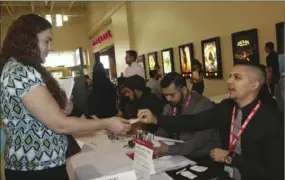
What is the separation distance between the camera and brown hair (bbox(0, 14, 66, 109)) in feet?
4.14

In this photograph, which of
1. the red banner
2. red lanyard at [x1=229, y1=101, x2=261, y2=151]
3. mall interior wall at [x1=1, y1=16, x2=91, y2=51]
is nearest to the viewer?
red lanyard at [x1=229, y1=101, x2=261, y2=151]

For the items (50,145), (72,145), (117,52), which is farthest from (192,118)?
(117,52)

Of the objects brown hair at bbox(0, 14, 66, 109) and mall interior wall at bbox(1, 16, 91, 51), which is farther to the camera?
mall interior wall at bbox(1, 16, 91, 51)

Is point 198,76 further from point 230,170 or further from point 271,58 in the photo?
point 230,170

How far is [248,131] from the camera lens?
1.71 meters

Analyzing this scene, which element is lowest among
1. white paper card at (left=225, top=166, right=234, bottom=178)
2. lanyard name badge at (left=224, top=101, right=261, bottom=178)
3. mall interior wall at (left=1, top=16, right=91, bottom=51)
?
white paper card at (left=225, top=166, right=234, bottom=178)

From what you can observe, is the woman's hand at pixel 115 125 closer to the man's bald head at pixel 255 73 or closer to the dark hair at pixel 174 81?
the man's bald head at pixel 255 73

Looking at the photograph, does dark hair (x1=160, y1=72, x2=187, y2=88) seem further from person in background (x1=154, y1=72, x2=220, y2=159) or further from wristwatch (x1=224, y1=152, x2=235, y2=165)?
wristwatch (x1=224, y1=152, x2=235, y2=165)

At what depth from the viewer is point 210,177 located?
151 centimetres

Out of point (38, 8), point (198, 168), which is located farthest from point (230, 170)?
point (38, 8)

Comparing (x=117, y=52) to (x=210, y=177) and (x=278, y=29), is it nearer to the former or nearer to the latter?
(x=278, y=29)

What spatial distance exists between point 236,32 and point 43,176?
4242 millimetres

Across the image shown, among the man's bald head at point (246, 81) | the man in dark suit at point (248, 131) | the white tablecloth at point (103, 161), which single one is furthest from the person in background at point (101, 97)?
the man's bald head at point (246, 81)

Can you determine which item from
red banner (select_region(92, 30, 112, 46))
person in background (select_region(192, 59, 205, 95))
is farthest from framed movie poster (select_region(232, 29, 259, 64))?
red banner (select_region(92, 30, 112, 46))
